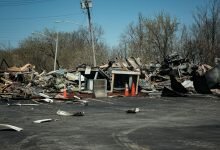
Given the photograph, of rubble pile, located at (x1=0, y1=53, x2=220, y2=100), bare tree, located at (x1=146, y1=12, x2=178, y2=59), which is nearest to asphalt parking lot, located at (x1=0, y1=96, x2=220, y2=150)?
rubble pile, located at (x1=0, y1=53, x2=220, y2=100)

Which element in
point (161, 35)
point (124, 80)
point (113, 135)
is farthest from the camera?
point (161, 35)

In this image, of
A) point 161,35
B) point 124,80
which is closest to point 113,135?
point 124,80

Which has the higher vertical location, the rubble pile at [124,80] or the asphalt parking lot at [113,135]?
the rubble pile at [124,80]

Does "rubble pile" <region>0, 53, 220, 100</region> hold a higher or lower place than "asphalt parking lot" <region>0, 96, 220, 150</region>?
higher

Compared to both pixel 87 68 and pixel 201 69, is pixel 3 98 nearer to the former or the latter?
A: pixel 87 68

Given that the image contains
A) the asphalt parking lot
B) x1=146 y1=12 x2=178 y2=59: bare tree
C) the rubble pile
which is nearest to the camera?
the asphalt parking lot

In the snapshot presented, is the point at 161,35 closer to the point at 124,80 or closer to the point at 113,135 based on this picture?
the point at 124,80

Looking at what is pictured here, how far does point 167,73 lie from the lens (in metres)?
44.5

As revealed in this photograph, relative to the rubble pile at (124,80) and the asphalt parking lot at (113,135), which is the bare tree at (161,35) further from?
the asphalt parking lot at (113,135)

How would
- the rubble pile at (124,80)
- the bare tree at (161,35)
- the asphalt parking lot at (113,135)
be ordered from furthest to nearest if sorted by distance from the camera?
the bare tree at (161,35) → the rubble pile at (124,80) → the asphalt parking lot at (113,135)

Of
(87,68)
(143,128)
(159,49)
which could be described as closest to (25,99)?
(87,68)

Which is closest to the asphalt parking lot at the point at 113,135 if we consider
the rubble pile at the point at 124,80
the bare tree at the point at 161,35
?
the rubble pile at the point at 124,80

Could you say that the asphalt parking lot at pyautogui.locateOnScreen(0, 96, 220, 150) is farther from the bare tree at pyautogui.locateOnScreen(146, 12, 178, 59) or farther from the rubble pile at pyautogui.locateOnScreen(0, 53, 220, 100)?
the bare tree at pyautogui.locateOnScreen(146, 12, 178, 59)

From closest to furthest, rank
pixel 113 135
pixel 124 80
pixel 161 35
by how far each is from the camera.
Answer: pixel 113 135 → pixel 124 80 → pixel 161 35
